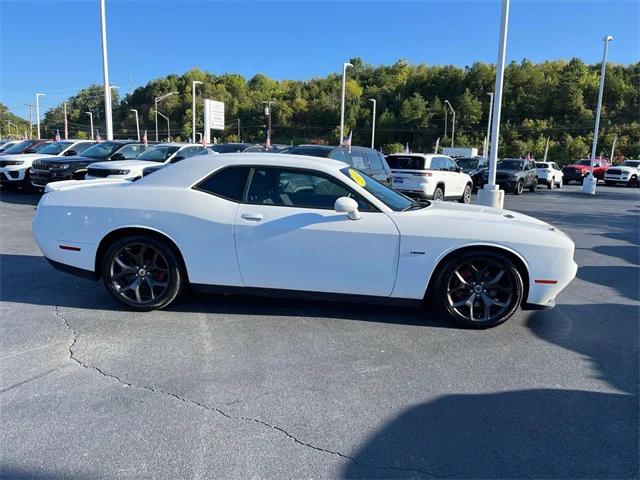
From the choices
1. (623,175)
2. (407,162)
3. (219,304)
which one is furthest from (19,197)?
(623,175)

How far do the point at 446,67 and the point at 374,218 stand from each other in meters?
106

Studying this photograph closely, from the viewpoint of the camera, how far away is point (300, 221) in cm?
443

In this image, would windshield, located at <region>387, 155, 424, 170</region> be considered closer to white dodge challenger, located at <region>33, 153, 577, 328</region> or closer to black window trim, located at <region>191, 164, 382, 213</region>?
white dodge challenger, located at <region>33, 153, 577, 328</region>

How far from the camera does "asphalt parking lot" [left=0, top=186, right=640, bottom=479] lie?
8.61 feet

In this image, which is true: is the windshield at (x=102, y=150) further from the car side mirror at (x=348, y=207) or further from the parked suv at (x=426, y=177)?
the car side mirror at (x=348, y=207)

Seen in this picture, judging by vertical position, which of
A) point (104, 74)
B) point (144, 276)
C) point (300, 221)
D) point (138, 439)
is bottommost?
point (138, 439)

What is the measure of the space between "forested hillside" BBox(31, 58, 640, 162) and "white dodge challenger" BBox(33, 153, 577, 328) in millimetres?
71142

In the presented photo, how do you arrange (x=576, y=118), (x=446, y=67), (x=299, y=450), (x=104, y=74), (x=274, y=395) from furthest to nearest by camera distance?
(x=446, y=67), (x=576, y=118), (x=104, y=74), (x=274, y=395), (x=299, y=450)

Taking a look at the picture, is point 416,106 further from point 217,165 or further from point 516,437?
point 516,437

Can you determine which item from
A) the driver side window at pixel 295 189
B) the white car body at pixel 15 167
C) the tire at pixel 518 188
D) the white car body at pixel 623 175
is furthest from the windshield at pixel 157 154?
the white car body at pixel 623 175

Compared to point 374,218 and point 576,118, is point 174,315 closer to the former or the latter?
point 374,218

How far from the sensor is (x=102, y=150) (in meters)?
15.1

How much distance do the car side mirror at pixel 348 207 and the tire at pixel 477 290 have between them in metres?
0.90

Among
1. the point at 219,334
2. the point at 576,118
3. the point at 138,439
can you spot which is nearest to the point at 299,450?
the point at 138,439
